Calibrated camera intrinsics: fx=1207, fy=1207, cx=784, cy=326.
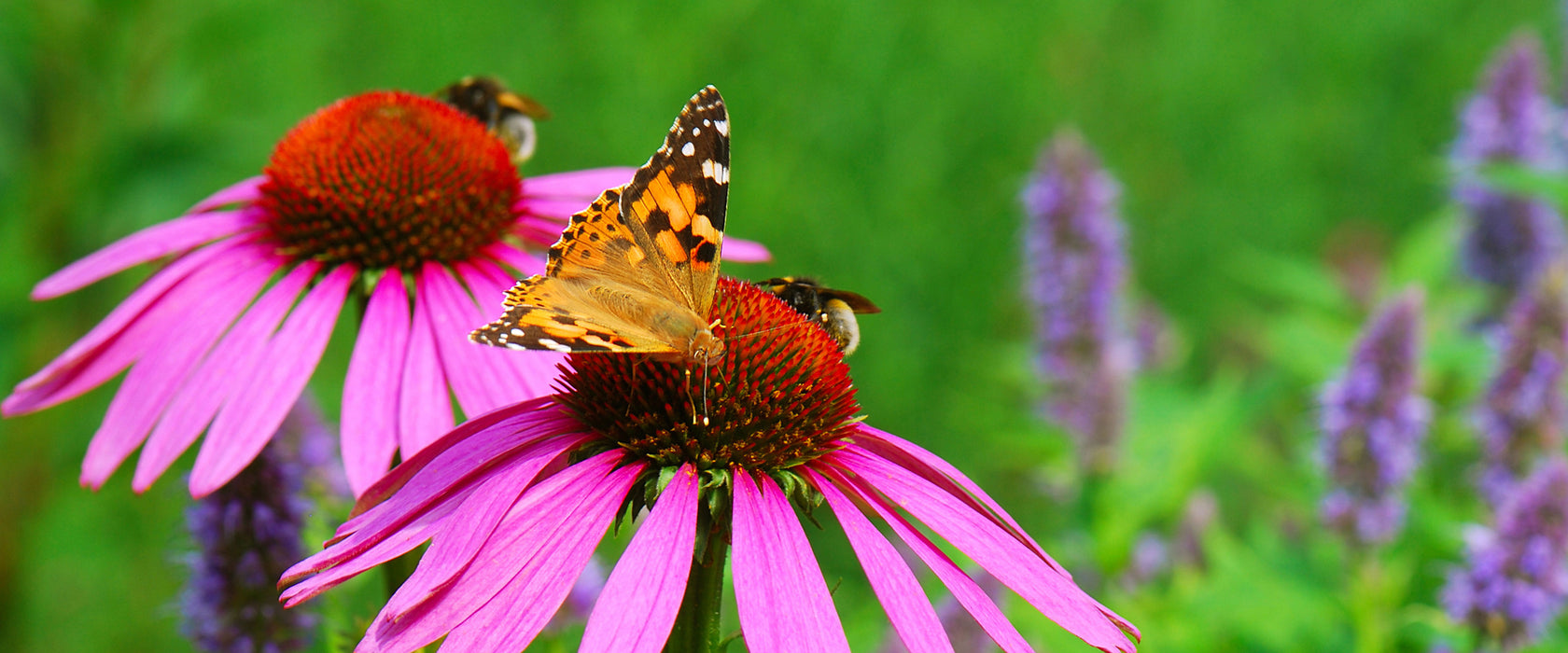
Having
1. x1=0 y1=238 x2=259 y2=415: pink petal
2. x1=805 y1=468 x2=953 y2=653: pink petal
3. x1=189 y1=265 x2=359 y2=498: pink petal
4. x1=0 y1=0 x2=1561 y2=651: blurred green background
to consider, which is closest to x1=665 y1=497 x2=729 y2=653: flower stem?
x1=805 y1=468 x2=953 y2=653: pink petal

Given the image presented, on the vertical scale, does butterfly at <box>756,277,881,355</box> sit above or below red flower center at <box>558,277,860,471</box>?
above

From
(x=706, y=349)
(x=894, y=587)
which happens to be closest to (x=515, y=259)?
(x=706, y=349)

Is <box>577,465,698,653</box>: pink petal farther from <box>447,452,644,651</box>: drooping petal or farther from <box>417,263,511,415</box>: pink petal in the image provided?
<box>417,263,511,415</box>: pink petal

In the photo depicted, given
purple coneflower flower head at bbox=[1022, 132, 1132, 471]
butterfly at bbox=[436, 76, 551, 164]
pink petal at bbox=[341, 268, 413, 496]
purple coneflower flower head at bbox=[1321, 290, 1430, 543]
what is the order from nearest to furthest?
1. pink petal at bbox=[341, 268, 413, 496]
2. butterfly at bbox=[436, 76, 551, 164]
3. purple coneflower flower head at bbox=[1321, 290, 1430, 543]
4. purple coneflower flower head at bbox=[1022, 132, 1132, 471]

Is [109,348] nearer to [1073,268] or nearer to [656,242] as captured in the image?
[656,242]

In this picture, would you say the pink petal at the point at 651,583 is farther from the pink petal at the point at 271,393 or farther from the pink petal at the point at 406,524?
the pink petal at the point at 271,393
